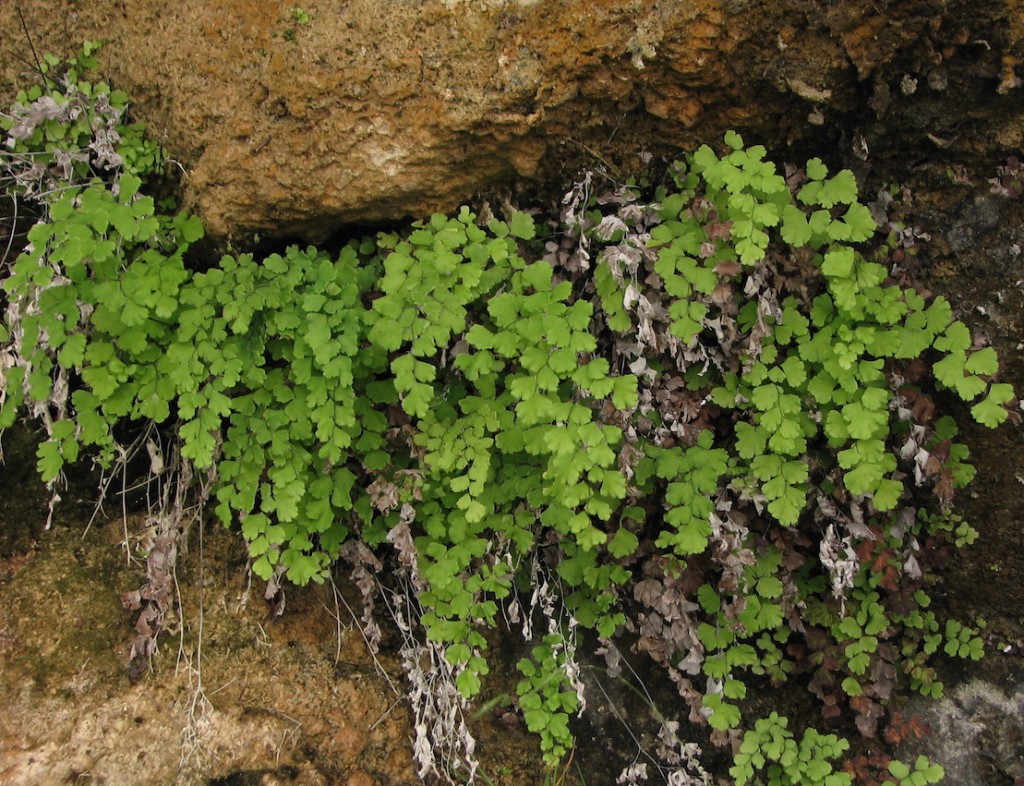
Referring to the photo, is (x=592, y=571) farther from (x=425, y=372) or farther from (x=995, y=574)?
(x=995, y=574)

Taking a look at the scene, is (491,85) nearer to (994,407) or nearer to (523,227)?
(523,227)

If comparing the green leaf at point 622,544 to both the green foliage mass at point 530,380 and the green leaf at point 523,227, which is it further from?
the green leaf at point 523,227

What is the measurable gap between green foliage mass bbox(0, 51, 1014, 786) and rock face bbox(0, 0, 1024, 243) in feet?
0.62

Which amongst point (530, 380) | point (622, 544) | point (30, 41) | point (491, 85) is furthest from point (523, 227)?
point (30, 41)

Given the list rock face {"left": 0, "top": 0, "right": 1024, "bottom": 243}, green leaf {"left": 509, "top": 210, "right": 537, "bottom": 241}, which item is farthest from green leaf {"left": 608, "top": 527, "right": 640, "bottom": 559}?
rock face {"left": 0, "top": 0, "right": 1024, "bottom": 243}

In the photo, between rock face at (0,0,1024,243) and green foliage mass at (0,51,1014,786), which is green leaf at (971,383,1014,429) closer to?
green foliage mass at (0,51,1014,786)

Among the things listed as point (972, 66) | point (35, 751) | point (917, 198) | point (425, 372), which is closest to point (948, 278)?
point (917, 198)

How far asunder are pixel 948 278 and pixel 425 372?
6.62 ft

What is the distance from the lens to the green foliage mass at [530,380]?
2686mm

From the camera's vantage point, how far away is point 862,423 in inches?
109

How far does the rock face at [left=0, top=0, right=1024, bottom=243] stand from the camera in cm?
268

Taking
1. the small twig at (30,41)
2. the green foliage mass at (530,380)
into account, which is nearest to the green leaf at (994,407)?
the green foliage mass at (530,380)

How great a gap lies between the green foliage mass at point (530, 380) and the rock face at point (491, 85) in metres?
0.19

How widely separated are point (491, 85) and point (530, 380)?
101 centimetres
